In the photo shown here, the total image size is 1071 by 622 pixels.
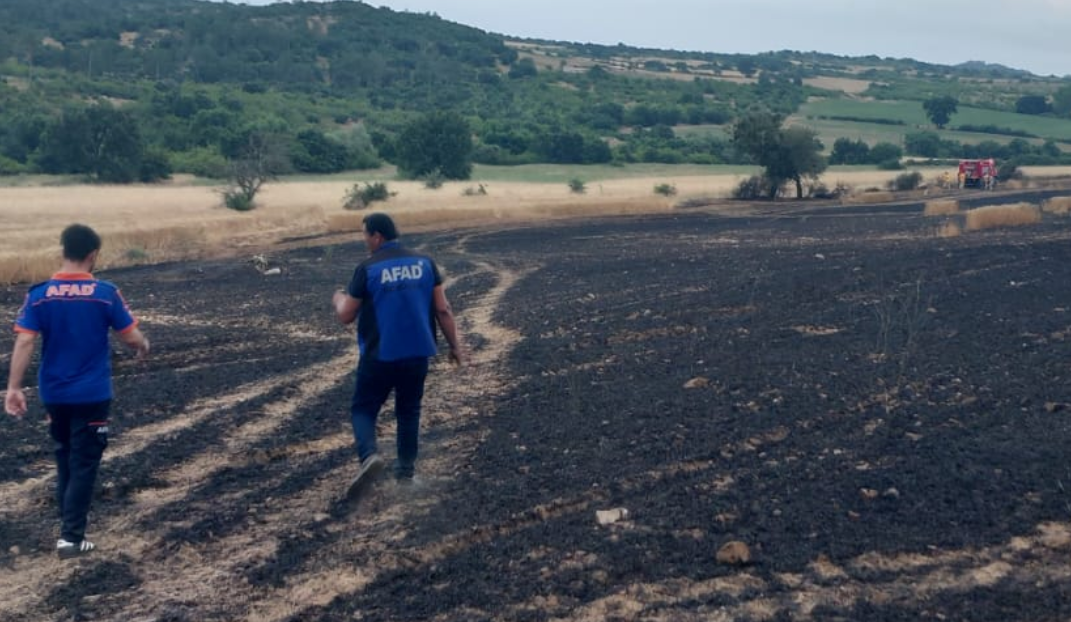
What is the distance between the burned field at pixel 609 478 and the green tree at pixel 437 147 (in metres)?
57.2

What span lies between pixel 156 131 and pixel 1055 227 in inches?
2364

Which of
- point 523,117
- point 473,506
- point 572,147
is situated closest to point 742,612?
point 473,506

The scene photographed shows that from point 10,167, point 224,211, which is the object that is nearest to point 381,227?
point 224,211

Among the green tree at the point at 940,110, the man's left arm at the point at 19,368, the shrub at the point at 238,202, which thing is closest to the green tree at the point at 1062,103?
the green tree at the point at 940,110

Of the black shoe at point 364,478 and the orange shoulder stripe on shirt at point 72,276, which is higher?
the orange shoulder stripe on shirt at point 72,276

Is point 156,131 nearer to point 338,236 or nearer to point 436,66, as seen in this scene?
point 338,236

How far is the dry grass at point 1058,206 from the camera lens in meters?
39.8

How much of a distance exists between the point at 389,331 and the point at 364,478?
2.92 ft

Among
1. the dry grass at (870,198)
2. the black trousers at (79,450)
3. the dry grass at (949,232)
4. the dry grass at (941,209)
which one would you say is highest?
the black trousers at (79,450)

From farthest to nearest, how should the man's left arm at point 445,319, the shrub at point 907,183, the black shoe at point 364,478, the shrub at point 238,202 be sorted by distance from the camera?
1. the shrub at point 907,183
2. the shrub at point 238,202
3. the man's left arm at point 445,319
4. the black shoe at point 364,478

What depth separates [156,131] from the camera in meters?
79.9

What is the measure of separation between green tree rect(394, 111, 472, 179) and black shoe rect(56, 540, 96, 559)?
66.2 m

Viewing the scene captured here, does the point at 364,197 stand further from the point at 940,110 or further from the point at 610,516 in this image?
the point at 940,110

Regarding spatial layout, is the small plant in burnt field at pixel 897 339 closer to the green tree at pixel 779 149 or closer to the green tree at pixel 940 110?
the green tree at pixel 779 149
